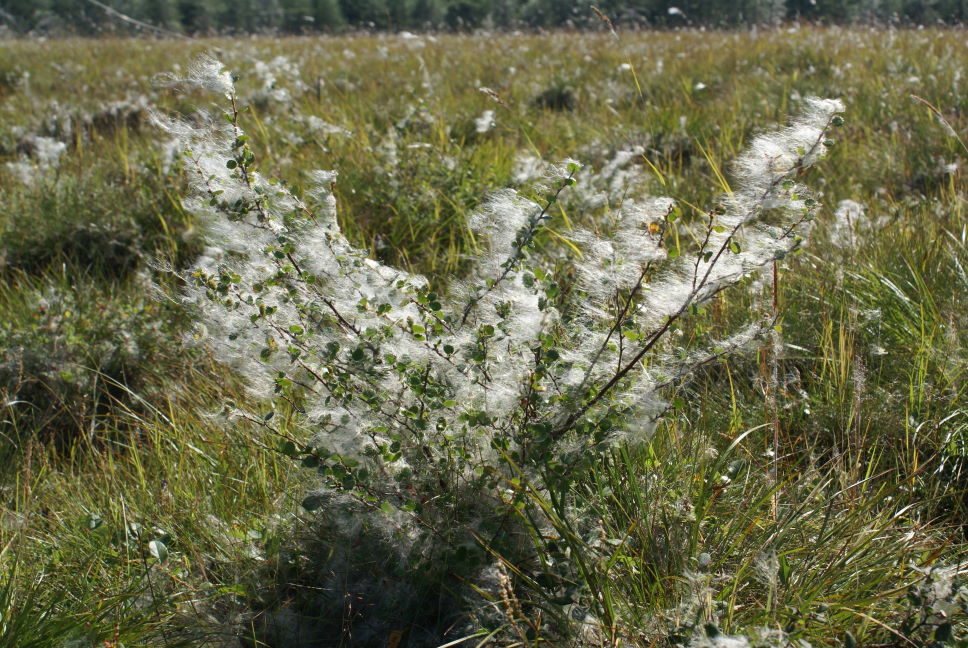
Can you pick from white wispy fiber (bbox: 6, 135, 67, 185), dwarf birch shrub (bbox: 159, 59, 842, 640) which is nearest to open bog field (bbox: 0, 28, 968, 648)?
dwarf birch shrub (bbox: 159, 59, 842, 640)

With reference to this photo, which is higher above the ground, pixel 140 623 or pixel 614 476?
Answer: pixel 614 476

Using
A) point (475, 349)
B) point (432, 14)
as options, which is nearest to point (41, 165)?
point (475, 349)

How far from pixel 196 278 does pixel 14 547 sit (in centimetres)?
91

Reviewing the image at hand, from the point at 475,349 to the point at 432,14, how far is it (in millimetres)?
31392

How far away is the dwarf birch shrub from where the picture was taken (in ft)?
5.05

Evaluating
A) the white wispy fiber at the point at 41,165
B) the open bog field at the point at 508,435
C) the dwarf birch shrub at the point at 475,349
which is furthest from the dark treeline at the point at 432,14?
the dwarf birch shrub at the point at 475,349

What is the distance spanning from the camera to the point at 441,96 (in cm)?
588

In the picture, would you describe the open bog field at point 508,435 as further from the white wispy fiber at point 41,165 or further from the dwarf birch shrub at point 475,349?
the white wispy fiber at point 41,165

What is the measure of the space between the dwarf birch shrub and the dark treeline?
9346mm

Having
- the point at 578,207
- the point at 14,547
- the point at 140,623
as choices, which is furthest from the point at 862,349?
the point at 14,547

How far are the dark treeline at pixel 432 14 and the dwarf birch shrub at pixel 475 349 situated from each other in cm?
935

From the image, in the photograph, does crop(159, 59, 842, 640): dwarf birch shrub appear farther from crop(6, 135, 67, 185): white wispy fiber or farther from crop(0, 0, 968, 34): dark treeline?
crop(0, 0, 968, 34): dark treeline

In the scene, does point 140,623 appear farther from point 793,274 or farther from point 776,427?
point 793,274

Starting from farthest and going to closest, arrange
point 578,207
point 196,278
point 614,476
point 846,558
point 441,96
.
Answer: point 441,96
point 578,207
point 196,278
point 614,476
point 846,558
